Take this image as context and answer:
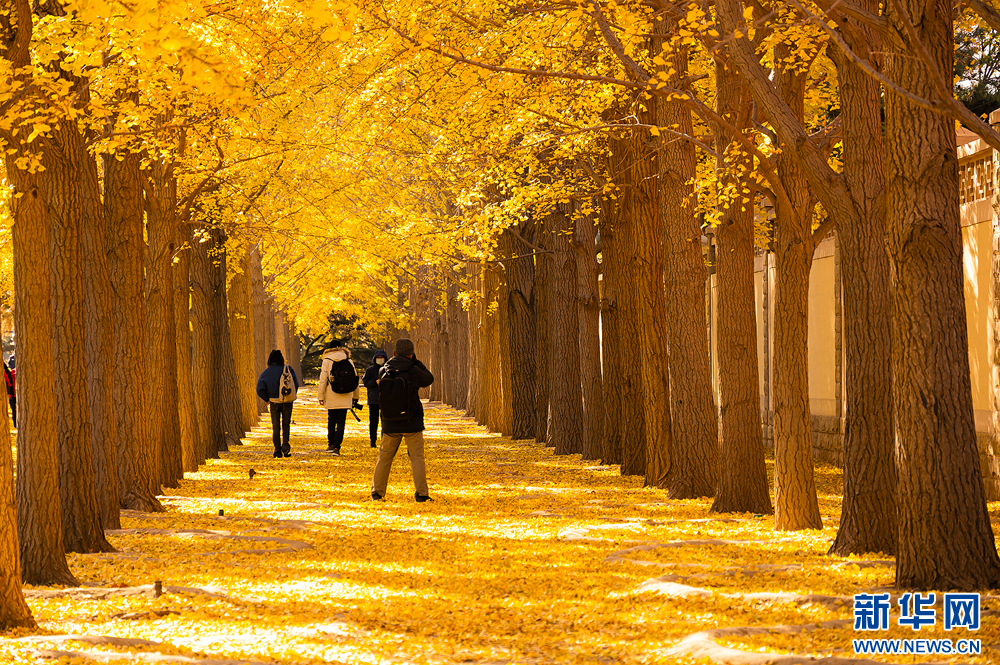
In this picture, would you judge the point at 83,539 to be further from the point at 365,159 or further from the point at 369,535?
the point at 365,159

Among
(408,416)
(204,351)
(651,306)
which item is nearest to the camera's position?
(408,416)

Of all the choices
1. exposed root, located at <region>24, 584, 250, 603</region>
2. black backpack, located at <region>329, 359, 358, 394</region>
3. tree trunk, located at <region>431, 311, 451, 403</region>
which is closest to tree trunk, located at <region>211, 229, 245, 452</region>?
black backpack, located at <region>329, 359, 358, 394</region>

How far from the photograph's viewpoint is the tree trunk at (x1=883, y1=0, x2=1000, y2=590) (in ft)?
23.7

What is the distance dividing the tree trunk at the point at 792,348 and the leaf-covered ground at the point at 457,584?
1.23 ft

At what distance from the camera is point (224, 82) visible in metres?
6.53

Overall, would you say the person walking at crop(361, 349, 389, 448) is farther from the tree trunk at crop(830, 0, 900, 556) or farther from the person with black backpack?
the tree trunk at crop(830, 0, 900, 556)

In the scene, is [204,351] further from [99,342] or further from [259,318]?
[259,318]

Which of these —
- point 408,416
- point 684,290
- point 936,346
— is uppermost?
point 684,290

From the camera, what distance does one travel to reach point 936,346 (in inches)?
285

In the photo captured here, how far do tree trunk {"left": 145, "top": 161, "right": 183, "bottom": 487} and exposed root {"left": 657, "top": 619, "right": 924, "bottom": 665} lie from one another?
996 centimetres

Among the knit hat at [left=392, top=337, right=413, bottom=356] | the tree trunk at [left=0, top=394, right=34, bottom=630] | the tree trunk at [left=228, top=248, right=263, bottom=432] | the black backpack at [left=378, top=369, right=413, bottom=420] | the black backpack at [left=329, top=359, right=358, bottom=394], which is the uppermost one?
the tree trunk at [left=228, top=248, right=263, bottom=432]

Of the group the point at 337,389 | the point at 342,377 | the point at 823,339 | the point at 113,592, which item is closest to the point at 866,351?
the point at 113,592

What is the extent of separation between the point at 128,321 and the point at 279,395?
7.89m

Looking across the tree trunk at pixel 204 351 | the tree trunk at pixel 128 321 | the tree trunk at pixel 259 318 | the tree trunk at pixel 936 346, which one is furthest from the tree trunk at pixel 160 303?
the tree trunk at pixel 259 318
